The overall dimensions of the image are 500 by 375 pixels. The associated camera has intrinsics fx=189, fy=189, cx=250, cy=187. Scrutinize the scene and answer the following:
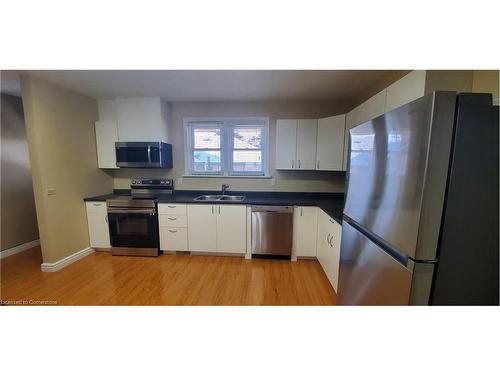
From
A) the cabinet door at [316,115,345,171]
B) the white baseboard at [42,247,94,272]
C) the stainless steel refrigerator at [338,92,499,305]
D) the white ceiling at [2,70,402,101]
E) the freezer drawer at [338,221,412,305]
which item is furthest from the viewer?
the cabinet door at [316,115,345,171]

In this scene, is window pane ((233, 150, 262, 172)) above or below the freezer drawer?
above

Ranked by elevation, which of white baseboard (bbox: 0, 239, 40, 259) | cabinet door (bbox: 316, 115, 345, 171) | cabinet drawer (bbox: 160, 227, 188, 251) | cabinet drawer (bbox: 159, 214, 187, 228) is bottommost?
white baseboard (bbox: 0, 239, 40, 259)

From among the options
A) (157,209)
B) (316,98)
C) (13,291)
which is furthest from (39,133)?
(316,98)

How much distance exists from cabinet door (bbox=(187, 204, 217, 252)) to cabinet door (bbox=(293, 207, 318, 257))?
114 cm

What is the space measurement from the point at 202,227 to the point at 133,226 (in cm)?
99

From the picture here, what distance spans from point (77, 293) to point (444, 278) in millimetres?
2941

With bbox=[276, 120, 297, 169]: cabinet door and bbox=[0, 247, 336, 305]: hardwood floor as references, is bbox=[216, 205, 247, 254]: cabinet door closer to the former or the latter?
bbox=[0, 247, 336, 305]: hardwood floor

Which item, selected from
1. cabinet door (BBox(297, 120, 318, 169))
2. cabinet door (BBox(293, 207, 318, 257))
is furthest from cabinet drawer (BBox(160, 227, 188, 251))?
cabinet door (BBox(297, 120, 318, 169))

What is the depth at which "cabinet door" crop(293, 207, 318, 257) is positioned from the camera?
2.50 m

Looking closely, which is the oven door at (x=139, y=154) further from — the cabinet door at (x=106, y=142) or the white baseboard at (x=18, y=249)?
the white baseboard at (x=18, y=249)

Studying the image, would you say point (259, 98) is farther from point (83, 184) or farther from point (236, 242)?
point (83, 184)

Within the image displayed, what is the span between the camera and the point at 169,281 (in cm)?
216

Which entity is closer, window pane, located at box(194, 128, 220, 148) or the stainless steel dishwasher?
the stainless steel dishwasher

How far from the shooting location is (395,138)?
2.91ft
